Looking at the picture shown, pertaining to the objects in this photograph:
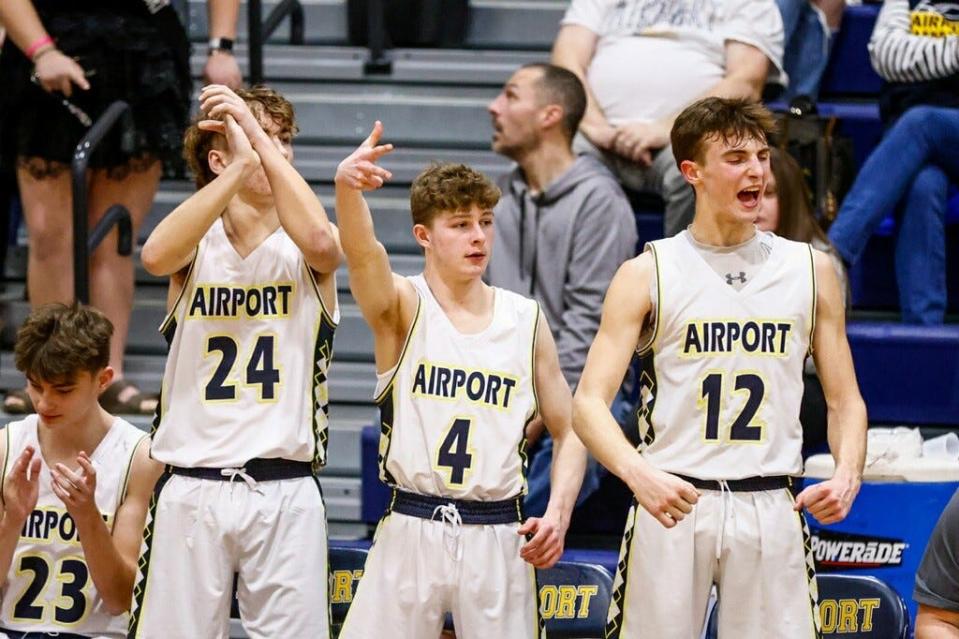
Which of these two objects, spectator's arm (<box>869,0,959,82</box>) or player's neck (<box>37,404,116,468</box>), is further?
spectator's arm (<box>869,0,959,82</box>)

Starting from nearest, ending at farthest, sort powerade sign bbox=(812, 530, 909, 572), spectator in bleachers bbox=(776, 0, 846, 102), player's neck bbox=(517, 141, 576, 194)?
powerade sign bbox=(812, 530, 909, 572) → player's neck bbox=(517, 141, 576, 194) → spectator in bleachers bbox=(776, 0, 846, 102)

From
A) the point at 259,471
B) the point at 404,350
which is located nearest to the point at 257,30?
the point at 404,350

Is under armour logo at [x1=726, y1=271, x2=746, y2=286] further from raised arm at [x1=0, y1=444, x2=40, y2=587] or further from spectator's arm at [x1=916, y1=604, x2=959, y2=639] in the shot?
raised arm at [x1=0, y1=444, x2=40, y2=587]

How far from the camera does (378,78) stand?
7.05 metres

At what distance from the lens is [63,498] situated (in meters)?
4.11

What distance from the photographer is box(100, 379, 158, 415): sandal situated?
5633 mm

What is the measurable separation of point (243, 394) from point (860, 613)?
1.72 meters

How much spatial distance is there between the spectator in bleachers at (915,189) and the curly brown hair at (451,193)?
220 cm

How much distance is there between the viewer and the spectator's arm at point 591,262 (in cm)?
545

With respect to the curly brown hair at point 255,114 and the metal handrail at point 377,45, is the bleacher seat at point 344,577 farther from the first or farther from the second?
the metal handrail at point 377,45

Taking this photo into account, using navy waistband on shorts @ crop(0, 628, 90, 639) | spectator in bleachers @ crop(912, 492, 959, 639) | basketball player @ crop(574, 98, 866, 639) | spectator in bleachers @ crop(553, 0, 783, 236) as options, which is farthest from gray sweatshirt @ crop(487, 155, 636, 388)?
navy waistband on shorts @ crop(0, 628, 90, 639)

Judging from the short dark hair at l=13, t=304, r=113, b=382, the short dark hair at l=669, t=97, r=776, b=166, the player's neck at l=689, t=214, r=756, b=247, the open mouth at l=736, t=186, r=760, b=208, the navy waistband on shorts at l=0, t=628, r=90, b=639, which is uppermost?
the short dark hair at l=669, t=97, r=776, b=166

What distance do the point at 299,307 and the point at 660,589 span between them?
116 cm

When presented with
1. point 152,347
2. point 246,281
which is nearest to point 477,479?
point 246,281
